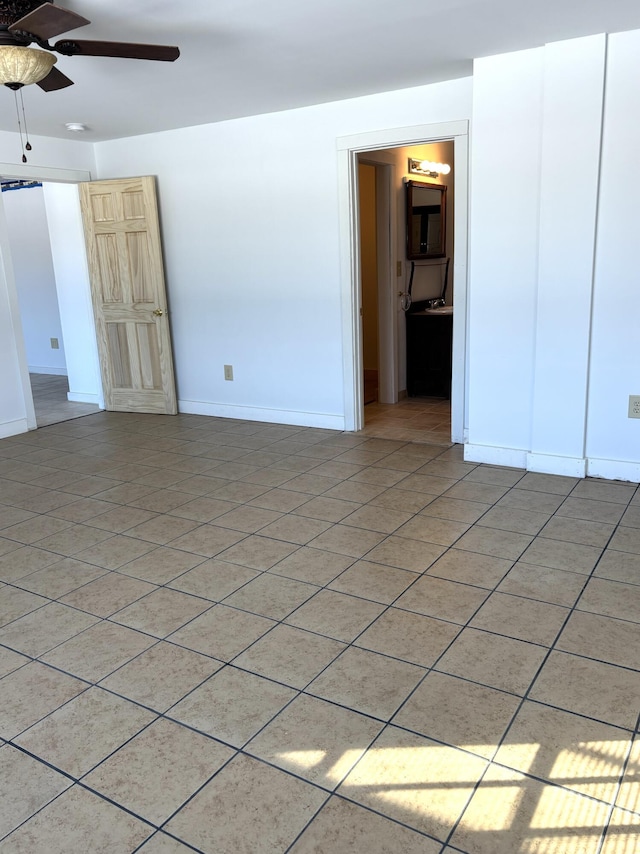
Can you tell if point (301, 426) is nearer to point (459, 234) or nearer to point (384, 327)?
point (384, 327)

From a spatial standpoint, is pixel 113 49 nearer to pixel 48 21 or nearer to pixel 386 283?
pixel 48 21

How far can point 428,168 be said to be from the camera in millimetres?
6129

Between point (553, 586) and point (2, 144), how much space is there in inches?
193

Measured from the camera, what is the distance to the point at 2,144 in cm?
501

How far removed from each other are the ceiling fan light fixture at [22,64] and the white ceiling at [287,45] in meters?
0.34

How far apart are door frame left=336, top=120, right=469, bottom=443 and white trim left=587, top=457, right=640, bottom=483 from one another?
2.66 ft

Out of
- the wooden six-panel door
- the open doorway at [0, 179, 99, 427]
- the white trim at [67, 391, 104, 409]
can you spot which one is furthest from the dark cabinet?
the open doorway at [0, 179, 99, 427]

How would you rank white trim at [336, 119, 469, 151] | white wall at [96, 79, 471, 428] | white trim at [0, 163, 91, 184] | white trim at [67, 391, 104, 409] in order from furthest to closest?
white trim at [67, 391, 104, 409], white trim at [0, 163, 91, 184], white wall at [96, 79, 471, 428], white trim at [336, 119, 469, 151]

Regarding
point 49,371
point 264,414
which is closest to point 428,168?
point 264,414

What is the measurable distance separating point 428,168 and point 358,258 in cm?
198

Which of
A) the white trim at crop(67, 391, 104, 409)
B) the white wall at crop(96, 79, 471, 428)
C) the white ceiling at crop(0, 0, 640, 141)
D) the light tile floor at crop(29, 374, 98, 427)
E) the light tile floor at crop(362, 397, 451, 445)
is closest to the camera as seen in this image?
the white ceiling at crop(0, 0, 640, 141)

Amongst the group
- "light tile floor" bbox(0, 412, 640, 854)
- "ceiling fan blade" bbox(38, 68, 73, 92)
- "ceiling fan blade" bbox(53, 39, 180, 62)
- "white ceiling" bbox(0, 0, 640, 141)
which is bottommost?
A: "light tile floor" bbox(0, 412, 640, 854)

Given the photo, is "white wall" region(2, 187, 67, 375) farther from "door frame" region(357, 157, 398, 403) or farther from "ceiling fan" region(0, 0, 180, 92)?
"ceiling fan" region(0, 0, 180, 92)

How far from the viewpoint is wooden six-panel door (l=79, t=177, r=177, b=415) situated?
Answer: 5.48m
